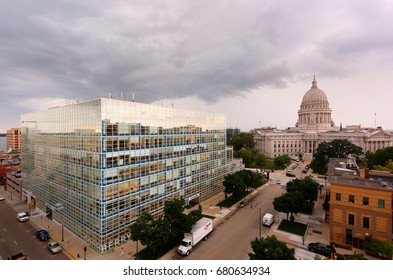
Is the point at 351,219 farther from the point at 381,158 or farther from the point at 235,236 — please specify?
the point at 381,158

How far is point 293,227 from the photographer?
131 feet

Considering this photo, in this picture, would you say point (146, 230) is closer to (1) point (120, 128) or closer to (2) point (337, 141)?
(1) point (120, 128)

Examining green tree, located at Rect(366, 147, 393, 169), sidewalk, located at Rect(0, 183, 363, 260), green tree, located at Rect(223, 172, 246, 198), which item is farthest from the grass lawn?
green tree, located at Rect(366, 147, 393, 169)

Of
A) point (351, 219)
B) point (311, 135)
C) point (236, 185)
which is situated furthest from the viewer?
point (311, 135)

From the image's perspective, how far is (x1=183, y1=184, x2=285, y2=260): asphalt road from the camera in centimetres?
3098

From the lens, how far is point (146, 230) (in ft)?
92.4

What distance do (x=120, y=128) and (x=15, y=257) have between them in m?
23.3

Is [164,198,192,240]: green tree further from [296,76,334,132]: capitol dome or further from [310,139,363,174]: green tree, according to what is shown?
[296,76,334,132]: capitol dome

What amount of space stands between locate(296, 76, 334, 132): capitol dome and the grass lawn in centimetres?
13656

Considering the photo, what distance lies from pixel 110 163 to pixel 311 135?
149427 millimetres

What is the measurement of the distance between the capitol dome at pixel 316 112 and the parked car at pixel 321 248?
14450cm

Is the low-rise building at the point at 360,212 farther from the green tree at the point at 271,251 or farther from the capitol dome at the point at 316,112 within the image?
the capitol dome at the point at 316,112

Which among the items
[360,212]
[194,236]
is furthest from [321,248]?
[194,236]

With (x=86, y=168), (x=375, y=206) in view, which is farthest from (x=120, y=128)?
(x=375, y=206)
